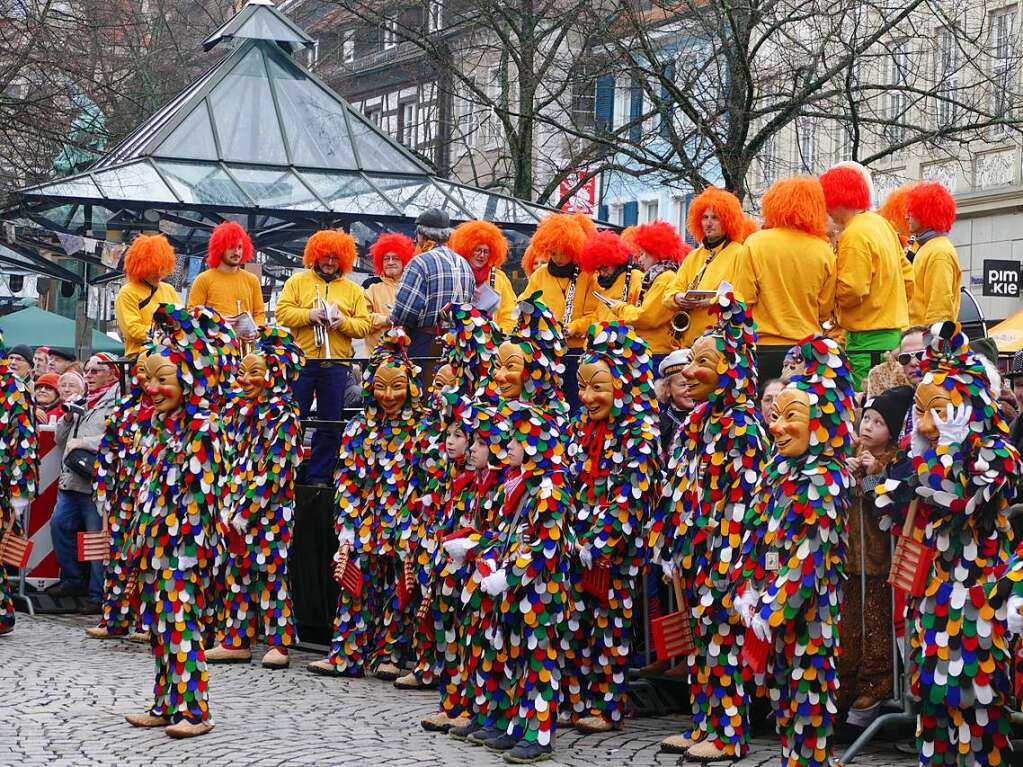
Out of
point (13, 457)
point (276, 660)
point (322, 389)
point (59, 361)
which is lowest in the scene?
point (276, 660)

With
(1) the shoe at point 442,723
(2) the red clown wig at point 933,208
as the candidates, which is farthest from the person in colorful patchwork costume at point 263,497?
(2) the red clown wig at point 933,208

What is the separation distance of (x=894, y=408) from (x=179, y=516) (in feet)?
11.2

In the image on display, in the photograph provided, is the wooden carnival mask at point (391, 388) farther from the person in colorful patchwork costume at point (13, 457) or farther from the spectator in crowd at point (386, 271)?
the spectator in crowd at point (386, 271)

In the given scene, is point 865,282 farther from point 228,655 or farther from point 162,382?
point 228,655

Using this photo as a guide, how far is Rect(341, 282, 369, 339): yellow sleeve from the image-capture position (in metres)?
12.8

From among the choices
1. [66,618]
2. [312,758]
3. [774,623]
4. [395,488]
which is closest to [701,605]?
[774,623]

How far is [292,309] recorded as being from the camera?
1277 cm

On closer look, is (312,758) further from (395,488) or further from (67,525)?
(67,525)

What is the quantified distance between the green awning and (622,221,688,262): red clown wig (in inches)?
658

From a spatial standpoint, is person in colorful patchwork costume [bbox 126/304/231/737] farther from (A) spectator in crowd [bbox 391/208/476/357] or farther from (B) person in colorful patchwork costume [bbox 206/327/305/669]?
(A) spectator in crowd [bbox 391/208/476/357]

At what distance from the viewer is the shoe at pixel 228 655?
10.6 metres

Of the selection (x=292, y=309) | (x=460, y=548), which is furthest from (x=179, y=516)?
(x=292, y=309)

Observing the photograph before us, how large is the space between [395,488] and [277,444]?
40.2 inches

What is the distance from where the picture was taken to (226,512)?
10.5m
